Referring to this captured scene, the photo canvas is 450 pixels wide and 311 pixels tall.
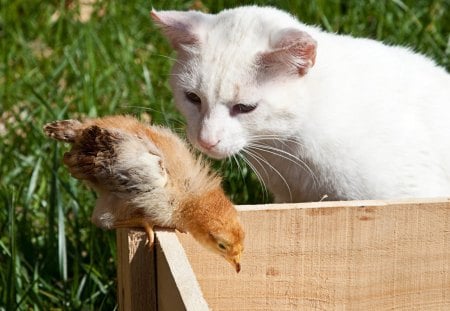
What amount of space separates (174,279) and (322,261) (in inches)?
17.5

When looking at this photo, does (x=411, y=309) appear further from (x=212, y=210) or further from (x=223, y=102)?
(x=223, y=102)

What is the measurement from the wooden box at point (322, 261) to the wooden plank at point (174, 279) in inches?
1.1

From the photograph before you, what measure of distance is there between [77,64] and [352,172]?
155cm

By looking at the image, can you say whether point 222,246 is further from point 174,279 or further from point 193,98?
point 193,98

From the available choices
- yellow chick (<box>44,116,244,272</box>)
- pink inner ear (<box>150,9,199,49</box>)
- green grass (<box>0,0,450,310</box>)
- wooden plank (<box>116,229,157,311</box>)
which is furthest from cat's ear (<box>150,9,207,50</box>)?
wooden plank (<box>116,229,157,311</box>)

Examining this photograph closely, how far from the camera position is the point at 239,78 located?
91.8 inches

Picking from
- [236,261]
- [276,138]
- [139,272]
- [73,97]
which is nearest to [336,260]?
[236,261]

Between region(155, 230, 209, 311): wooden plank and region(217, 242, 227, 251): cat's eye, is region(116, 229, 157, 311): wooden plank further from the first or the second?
region(217, 242, 227, 251): cat's eye

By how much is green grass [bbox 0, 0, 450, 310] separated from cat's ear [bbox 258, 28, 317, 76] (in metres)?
0.42

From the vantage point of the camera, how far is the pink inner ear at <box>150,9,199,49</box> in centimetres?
243

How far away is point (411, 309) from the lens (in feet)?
6.64

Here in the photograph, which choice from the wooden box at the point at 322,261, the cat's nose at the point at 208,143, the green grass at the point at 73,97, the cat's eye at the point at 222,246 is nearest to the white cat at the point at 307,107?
the cat's nose at the point at 208,143

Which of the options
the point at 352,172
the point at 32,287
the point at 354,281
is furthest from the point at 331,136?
the point at 32,287

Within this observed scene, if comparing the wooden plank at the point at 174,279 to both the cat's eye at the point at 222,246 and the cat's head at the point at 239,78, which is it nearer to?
the cat's eye at the point at 222,246
